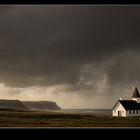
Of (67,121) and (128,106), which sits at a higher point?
(128,106)

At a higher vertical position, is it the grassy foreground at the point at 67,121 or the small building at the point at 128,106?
the small building at the point at 128,106

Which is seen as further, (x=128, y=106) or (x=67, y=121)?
(x=128, y=106)

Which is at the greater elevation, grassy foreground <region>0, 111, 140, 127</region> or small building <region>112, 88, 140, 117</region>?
small building <region>112, 88, 140, 117</region>

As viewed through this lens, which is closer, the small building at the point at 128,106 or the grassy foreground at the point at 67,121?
the grassy foreground at the point at 67,121

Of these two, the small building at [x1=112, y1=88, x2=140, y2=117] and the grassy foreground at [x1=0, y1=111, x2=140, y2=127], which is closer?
the grassy foreground at [x1=0, y1=111, x2=140, y2=127]
